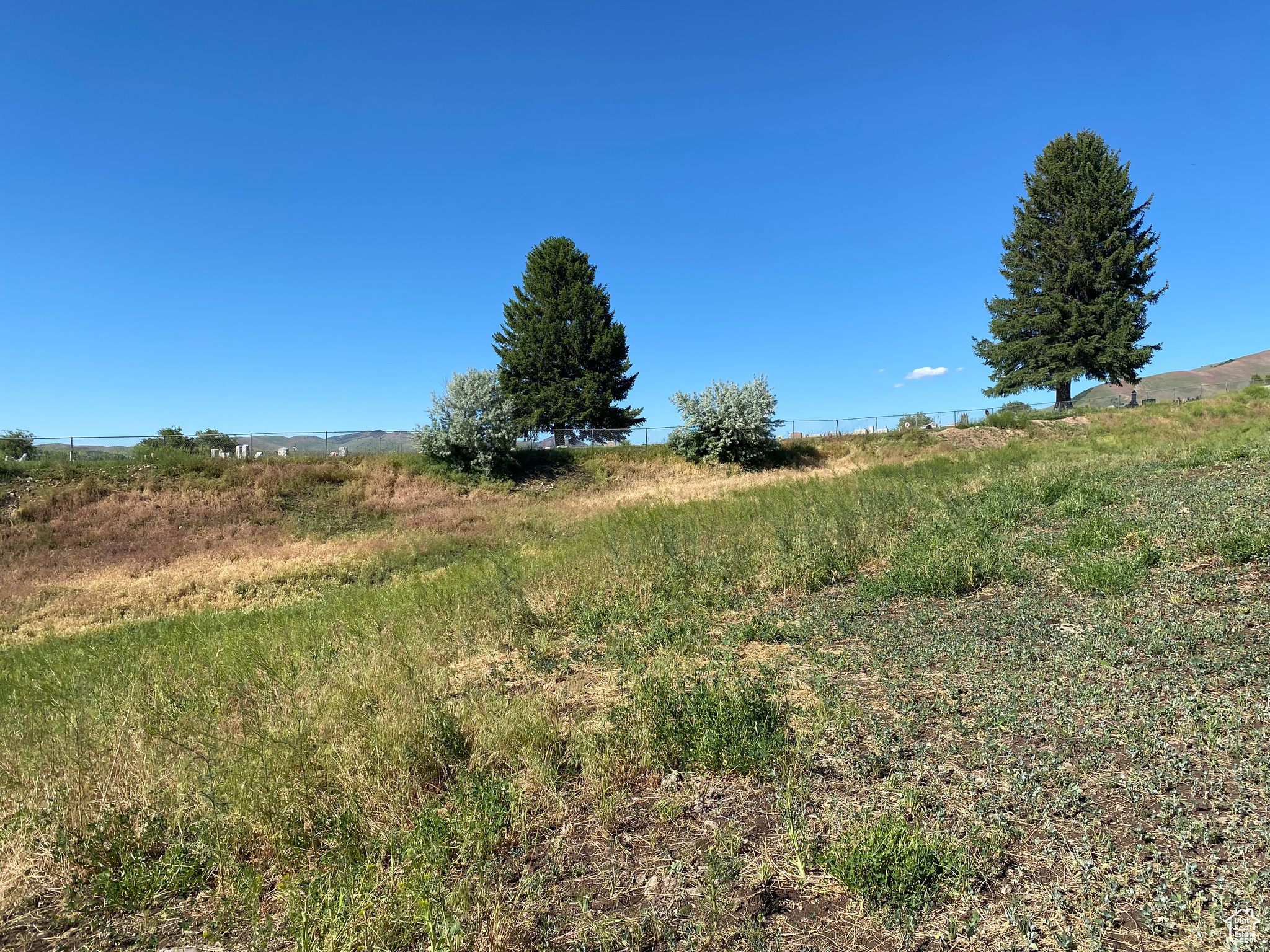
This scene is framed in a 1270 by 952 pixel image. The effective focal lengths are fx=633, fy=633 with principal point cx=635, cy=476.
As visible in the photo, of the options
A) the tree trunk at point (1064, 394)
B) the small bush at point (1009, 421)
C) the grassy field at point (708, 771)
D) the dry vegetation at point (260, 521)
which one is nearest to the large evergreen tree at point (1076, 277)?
the tree trunk at point (1064, 394)

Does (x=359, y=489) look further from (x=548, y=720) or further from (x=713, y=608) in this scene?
(x=548, y=720)

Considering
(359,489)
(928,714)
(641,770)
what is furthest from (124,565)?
(928,714)

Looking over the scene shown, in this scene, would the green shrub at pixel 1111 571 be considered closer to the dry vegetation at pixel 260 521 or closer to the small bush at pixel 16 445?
the dry vegetation at pixel 260 521

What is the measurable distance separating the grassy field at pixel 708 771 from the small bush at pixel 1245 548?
3 cm

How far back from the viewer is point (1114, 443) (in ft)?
70.9

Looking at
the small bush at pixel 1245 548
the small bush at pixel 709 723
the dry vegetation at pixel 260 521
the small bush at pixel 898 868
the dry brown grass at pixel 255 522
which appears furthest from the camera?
the dry vegetation at pixel 260 521

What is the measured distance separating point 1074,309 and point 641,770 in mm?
48540

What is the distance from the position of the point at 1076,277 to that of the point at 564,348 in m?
34.5

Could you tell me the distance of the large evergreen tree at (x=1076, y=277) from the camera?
40.7m

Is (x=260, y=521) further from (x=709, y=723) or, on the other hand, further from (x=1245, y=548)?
(x=1245, y=548)

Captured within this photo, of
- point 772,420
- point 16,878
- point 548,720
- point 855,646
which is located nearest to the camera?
point 16,878

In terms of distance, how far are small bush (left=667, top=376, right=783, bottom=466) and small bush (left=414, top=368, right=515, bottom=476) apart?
9.04 meters

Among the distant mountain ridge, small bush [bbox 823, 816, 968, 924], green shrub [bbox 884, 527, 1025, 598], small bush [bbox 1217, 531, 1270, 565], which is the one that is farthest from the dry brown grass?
the distant mountain ridge

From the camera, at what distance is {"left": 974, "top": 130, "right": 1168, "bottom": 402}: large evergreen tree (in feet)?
134
